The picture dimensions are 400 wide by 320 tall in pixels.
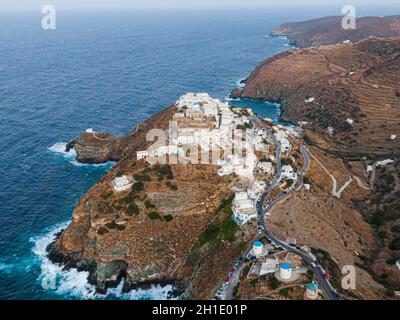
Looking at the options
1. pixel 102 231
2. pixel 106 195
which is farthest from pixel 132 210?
pixel 106 195

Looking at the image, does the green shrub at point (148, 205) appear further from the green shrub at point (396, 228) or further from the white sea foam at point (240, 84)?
the white sea foam at point (240, 84)

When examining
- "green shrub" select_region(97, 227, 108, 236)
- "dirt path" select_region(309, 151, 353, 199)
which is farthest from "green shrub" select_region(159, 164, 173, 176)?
"dirt path" select_region(309, 151, 353, 199)

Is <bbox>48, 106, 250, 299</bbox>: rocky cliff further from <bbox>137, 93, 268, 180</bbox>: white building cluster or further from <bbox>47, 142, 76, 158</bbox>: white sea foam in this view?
<bbox>47, 142, 76, 158</bbox>: white sea foam

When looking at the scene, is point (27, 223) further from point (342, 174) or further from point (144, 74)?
point (144, 74)

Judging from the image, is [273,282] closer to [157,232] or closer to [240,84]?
[157,232]
